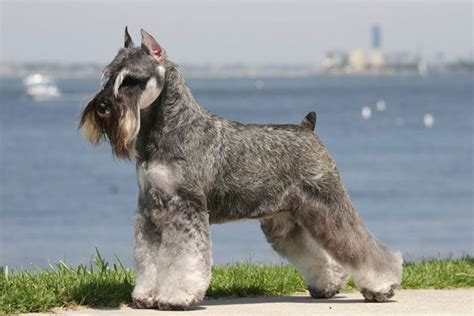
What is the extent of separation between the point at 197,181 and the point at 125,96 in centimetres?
91

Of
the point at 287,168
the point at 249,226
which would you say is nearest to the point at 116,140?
the point at 287,168

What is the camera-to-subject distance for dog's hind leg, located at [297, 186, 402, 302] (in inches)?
383

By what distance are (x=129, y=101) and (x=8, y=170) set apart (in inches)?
1588

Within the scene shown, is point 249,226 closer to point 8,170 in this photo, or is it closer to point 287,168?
point 287,168

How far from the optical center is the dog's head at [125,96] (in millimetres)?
8969

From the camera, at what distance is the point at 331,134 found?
6538 cm

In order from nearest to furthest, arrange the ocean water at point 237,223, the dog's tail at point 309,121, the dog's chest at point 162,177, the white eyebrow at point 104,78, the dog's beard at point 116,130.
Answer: the dog's beard at point 116,130
the white eyebrow at point 104,78
the dog's chest at point 162,177
the dog's tail at point 309,121
the ocean water at point 237,223

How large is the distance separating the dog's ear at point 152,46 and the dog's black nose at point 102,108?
0.63 m

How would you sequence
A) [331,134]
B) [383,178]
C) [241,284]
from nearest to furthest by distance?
[241,284] → [383,178] → [331,134]

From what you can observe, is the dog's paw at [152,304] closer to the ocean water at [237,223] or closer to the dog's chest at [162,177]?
the dog's chest at [162,177]

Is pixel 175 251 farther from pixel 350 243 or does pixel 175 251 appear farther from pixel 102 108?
pixel 350 243

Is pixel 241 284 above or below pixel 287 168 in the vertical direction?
below

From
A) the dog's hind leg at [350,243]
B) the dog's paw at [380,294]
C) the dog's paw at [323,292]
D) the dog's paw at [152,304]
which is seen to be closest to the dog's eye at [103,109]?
the dog's paw at [152,304]

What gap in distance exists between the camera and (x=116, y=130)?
8.97 meters
